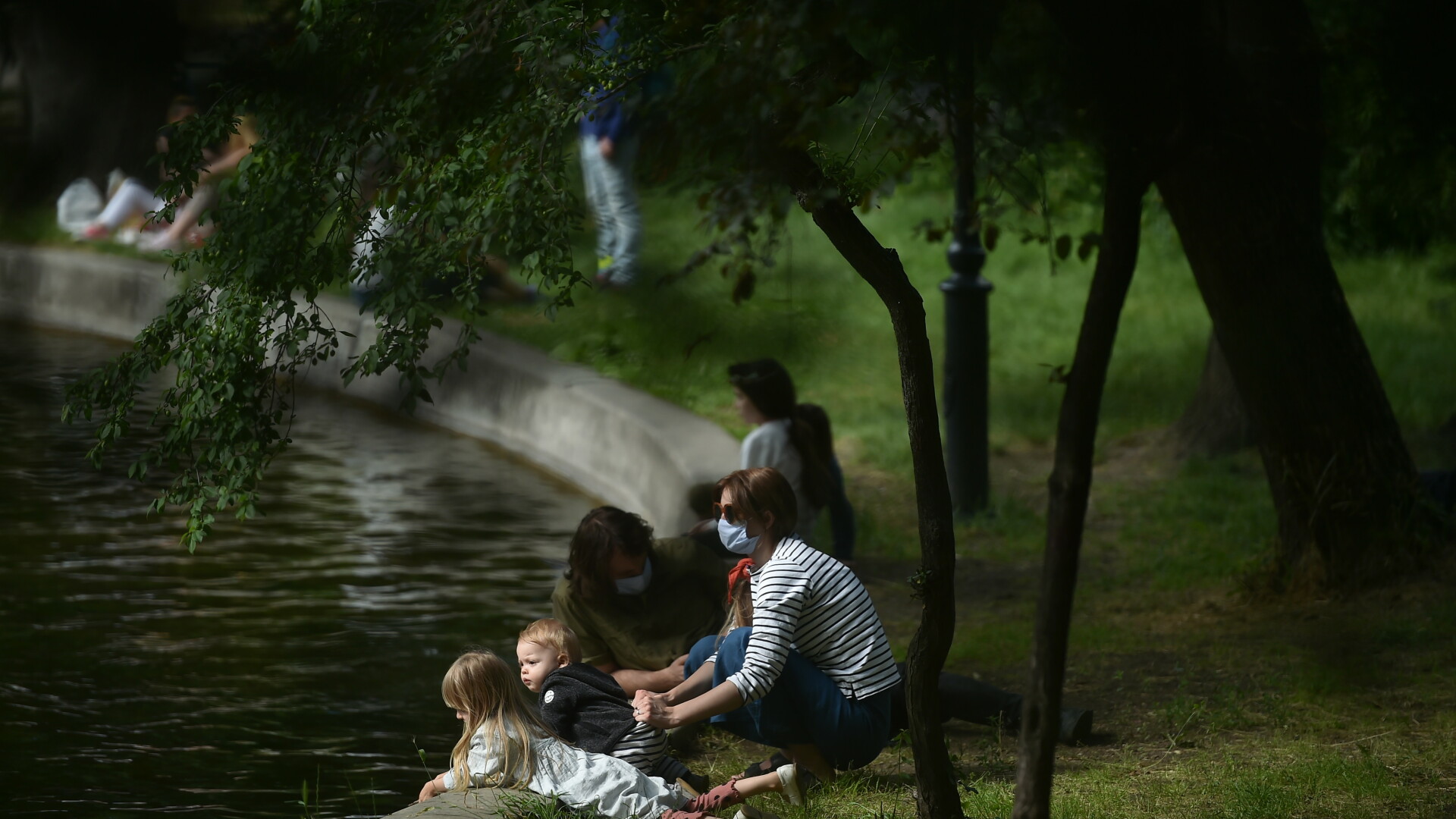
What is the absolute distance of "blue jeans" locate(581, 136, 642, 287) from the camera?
8.00 ft

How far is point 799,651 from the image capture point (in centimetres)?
483

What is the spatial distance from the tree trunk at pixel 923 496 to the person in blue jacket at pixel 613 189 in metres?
0.44

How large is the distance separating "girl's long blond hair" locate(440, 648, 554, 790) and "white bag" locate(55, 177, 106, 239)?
2.17m

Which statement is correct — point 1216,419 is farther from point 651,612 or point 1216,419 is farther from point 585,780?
point 585,780

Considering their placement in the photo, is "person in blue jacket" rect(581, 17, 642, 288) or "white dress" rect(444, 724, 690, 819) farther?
"white dress" rect(444, 724, 690, 819)

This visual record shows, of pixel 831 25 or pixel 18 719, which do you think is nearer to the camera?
pixel 831 25

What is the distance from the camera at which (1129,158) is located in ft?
12.2

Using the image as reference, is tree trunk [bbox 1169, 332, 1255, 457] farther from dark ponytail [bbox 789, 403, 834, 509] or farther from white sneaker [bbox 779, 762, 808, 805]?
white sneaker [bbox 779, 762, 808, 805]

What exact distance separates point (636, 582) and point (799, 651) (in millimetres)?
883

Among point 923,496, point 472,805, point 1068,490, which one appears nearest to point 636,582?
point 472,805

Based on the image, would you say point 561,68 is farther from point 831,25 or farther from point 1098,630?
point 1098,630

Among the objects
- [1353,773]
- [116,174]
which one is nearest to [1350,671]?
[1353,773]

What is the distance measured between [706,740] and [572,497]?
3785 millimetres

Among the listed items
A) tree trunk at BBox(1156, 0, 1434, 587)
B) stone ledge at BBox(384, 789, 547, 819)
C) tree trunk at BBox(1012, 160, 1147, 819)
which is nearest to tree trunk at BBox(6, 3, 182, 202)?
tree trunk at BBox(1012, 160, 1147, 819)
